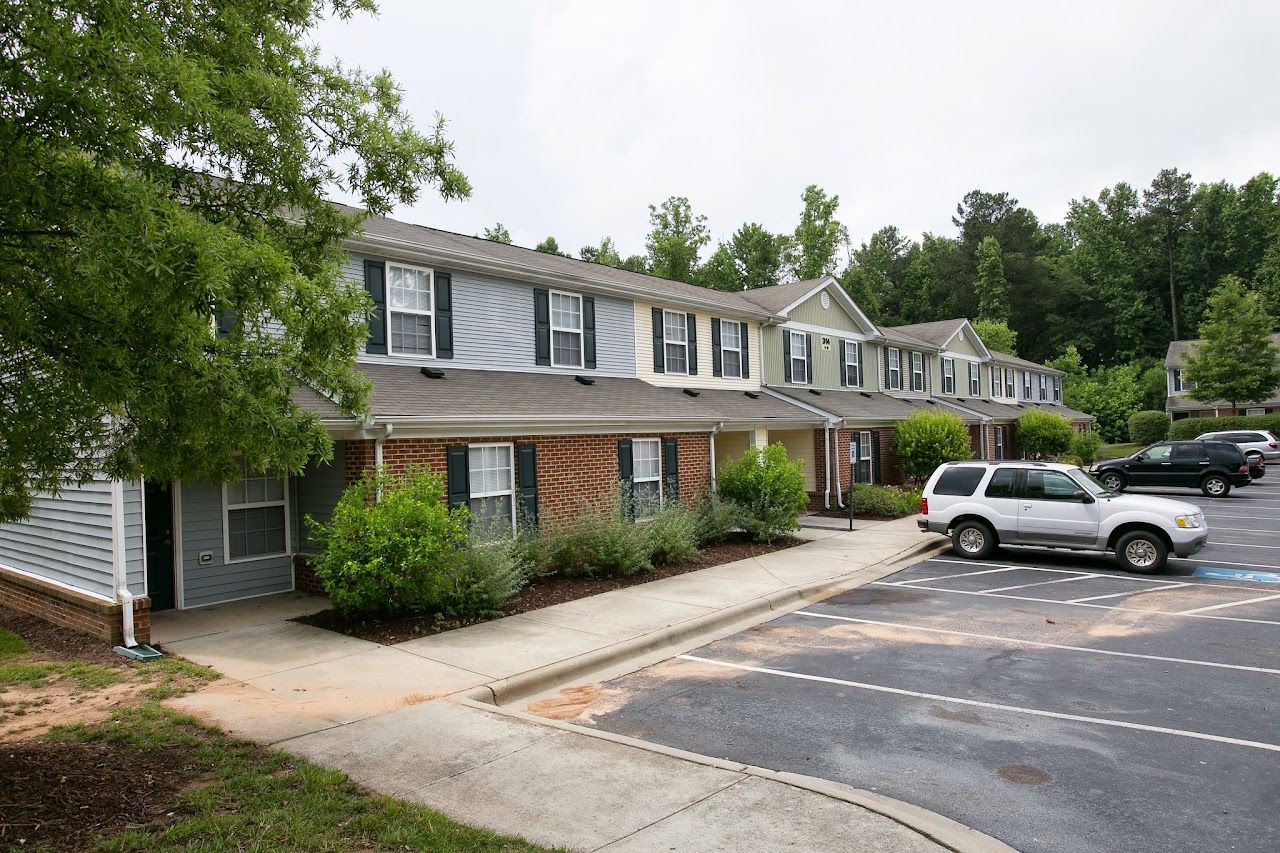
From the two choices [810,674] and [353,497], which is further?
[353,497]

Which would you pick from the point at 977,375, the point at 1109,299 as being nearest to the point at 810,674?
the point at 977,375

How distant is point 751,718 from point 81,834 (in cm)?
478

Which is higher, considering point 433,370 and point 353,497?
point 433,370

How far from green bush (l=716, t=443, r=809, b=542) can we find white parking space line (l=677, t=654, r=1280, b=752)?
7784 mm

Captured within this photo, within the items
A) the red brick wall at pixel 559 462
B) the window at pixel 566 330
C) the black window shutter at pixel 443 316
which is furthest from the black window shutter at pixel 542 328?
the red brick wall at pixel 559 462

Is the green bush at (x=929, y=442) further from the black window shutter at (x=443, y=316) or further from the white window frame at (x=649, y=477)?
the black window shutter at (x=443, y=316)

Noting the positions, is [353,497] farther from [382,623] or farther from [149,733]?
[149,733]

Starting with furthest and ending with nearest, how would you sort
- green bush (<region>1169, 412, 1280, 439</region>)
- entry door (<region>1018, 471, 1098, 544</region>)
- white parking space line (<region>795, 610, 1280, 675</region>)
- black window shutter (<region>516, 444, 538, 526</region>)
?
green bush (<region>1169, 412, 1280, 439</region>) < entry door (<region>1018, 471, 1098, 544</region>) < black window shutter (<region>516, 444, 538, 526</region>) < white parking space line (<region>795, 610, 1280, 675</region>)

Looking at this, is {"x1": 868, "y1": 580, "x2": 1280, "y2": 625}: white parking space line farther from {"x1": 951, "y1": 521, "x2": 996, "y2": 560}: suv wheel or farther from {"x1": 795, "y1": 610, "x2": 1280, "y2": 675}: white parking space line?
{"x1": 951, "y1": 521, "x2": 996, "y2": 560}: suv wheel

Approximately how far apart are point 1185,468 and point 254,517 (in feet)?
91.6

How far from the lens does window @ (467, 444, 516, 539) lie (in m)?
12.6

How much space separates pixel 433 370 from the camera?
13.7 meters

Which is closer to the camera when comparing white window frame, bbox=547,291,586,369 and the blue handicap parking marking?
the blue handicap parking marking

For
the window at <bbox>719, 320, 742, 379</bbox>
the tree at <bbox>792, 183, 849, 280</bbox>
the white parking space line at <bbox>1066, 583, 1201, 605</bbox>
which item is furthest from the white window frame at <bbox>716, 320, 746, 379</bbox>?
the tree at <bbox>792, 183, 849, 280</bbox>
